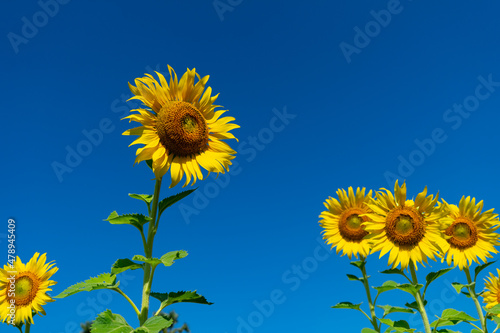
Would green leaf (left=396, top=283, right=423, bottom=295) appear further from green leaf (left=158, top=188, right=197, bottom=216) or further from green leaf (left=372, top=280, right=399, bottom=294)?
green leaf (left=158, top=188, right=197, bottom=216)

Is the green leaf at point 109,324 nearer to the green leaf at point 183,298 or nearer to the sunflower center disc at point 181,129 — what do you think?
the green leaf at point 183,298

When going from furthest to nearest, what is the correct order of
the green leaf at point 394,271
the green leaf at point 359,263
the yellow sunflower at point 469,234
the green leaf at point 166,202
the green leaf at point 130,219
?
the yellow sunflower at point 469,234, the green leaf at point 359,263, the green leaf at point 394,271, the green leaf at point 166,202, the green leaf at point 130,219

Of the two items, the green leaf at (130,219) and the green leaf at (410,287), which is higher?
the green leaf at (130,219)

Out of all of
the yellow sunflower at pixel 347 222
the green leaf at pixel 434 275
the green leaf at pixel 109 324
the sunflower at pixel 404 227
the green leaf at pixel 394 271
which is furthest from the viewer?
the yellow sunflower at pixel 347 222

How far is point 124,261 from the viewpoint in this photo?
4215 mm

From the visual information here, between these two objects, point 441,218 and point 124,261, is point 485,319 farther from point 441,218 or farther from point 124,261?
point 124,261

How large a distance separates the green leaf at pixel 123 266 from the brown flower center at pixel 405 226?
15.2 ft

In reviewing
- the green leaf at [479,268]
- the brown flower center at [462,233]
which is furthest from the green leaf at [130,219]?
the brown flower center at [462,233]

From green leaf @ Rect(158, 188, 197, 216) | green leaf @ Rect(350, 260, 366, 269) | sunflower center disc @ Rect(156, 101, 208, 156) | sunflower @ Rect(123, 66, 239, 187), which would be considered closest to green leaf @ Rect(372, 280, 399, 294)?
green leaf @ Rect(350, 260, 366, 269)

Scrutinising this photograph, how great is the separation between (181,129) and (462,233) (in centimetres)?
707

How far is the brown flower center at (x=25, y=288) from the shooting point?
814 cm

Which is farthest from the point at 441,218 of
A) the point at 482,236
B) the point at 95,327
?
the point at 95,327

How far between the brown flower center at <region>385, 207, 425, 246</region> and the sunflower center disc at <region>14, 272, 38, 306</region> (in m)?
7.52

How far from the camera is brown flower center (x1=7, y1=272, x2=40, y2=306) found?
8.14 meters
